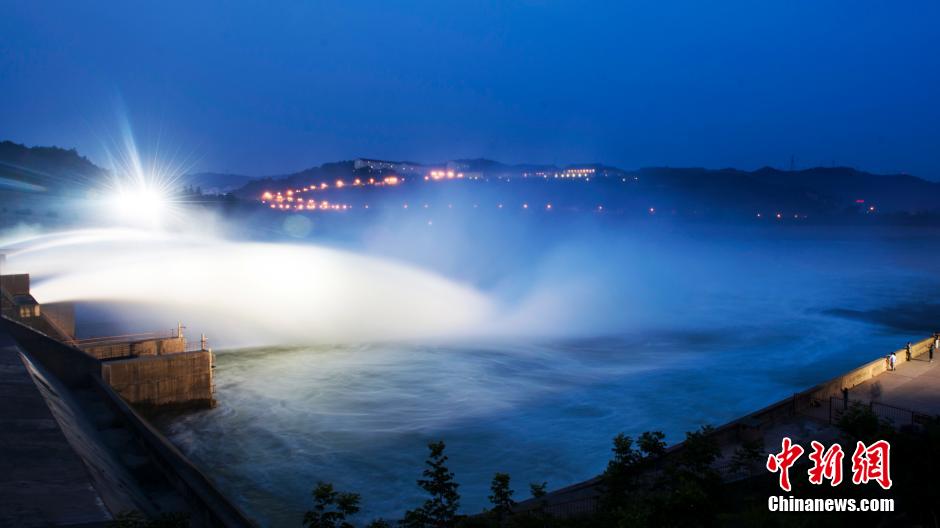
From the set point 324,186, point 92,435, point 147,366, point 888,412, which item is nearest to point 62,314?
point 147,366

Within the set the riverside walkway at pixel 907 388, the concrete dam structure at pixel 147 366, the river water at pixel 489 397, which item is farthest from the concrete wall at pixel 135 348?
the riverside walkway at pixel 907 388

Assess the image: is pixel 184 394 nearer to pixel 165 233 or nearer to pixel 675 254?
pixel 165 233

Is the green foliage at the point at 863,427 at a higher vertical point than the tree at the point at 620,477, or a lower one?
higher

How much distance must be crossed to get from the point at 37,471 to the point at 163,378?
11428mm

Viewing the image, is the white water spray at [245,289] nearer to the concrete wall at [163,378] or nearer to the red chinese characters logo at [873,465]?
the concrete wall at [163,378]

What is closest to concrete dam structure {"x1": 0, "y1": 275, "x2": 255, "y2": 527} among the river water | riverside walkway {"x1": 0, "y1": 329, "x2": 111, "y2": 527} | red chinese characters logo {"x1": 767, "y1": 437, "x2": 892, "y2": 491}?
riverside walkway {"x1": 0, "y1": 329, "x2": 111, "y2": 527}

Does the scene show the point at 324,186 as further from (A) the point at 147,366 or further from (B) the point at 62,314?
(A) the point at 147,366

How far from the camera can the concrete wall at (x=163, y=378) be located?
57.9 feet

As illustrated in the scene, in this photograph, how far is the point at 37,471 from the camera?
8.26 metres

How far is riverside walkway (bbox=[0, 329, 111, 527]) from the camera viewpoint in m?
Result: 6.93

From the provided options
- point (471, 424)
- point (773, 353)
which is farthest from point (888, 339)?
point (471, 424)

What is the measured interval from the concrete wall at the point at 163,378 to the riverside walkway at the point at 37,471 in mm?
6036

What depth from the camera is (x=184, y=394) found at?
1978cm

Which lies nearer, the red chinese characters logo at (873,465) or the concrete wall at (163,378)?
the red chinese characters logo at (873,465)
